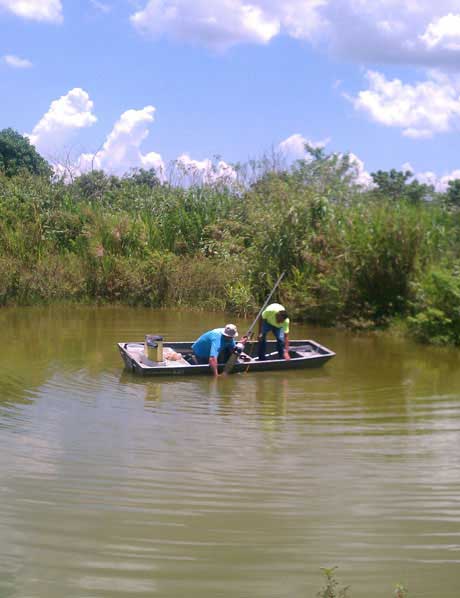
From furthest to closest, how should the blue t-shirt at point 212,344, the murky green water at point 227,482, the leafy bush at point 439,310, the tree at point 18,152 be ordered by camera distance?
1. the tree at point 18,152
2. the leafy bush at point 439,310
3. the blue t-shirt at point 212,344
4. the murky green water at point 227,482

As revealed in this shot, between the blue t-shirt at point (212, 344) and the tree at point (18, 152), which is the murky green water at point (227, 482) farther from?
the tree at point (18, 152)

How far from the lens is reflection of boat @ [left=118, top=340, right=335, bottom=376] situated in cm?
1389

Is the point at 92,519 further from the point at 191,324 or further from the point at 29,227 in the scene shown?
the point at 29,227

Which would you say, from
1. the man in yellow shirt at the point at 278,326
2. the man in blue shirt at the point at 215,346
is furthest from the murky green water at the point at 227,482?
the man in yellow shirt at the point at 278,326

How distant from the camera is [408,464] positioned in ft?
30.0

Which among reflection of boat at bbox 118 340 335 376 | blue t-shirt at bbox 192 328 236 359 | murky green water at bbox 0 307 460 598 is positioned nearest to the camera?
murky green water at bbox 0 307 460 598

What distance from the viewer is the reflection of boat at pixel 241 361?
13891mm

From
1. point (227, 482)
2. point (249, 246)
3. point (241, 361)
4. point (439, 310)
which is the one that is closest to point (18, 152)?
point (249, 246)

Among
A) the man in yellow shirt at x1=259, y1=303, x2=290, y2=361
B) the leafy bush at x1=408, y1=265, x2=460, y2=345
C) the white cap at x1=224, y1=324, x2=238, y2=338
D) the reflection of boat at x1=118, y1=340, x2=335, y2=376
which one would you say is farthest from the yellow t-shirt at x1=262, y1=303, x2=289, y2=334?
the leafy bush at x1=408, y1=265, x2=460, y2=345

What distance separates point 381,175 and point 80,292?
24.9 m

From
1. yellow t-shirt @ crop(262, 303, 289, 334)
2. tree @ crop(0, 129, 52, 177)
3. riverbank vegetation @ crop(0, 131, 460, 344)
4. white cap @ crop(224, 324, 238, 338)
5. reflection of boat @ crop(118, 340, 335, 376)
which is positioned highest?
tree @ crop(0, 129, 52, 177)

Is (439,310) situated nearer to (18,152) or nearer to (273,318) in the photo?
(273,318)

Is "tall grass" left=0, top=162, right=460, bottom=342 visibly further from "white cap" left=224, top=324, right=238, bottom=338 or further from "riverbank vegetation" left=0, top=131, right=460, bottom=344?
"white cap" left=224, top=324, right=238, bottom=338

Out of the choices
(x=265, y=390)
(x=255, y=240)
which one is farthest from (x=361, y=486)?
(x=255, y=240)
